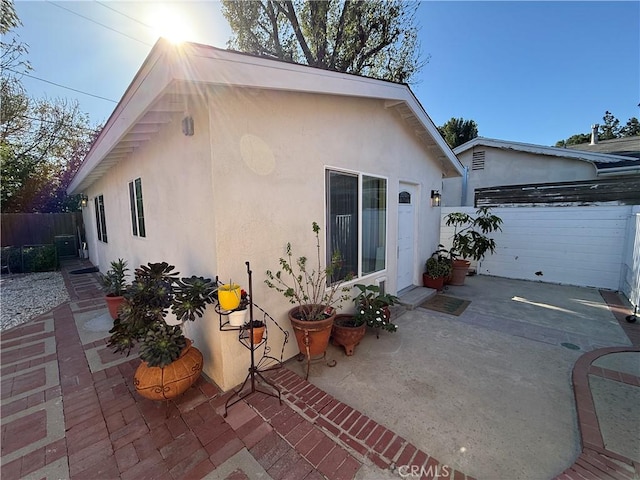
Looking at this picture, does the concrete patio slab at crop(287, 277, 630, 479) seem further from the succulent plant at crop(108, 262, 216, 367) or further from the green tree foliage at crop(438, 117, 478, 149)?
the green tree foliage at crop(438, 117, 478, 149)

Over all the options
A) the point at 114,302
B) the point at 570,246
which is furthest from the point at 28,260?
the point at 570,246

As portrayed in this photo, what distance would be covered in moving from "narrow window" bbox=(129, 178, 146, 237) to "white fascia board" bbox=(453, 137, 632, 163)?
11.9 m

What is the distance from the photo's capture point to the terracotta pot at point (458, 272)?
705cm

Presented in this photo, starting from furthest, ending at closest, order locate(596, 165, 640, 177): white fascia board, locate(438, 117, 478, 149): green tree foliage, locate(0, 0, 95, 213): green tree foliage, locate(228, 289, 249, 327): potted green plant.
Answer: locate(438, 117, 478, 149): green tree foliage < locate(0, 0, 95, 213): green tree foliage < locate(596, 165, 640, 177): white fascia board < locate(228, 289, 249, 327): potted green plant

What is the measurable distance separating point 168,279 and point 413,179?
17.3 ft

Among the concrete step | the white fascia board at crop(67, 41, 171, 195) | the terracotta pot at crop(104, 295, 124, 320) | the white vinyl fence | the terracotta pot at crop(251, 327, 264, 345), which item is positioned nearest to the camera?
the white fascia board at crop(67, 41, 171, 195)

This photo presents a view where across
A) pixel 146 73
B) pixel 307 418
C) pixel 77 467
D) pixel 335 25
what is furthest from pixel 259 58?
pixel 335 25

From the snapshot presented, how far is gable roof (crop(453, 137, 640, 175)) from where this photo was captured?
8.09 m

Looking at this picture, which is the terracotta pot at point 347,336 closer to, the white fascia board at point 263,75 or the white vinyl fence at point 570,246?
the white fascia board at point 263,75

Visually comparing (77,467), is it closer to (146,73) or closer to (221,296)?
(221,296)

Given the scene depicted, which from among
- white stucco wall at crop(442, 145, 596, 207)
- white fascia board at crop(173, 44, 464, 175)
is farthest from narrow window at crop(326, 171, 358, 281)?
white stucco wall at crop(442, 145, 596, 207)

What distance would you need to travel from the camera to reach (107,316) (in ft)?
16.1

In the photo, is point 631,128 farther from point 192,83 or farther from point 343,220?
point 192,83

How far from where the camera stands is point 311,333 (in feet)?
10.4
